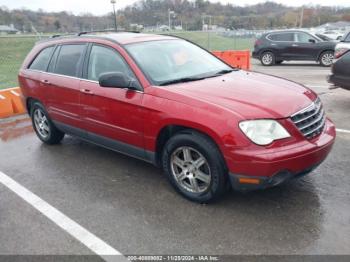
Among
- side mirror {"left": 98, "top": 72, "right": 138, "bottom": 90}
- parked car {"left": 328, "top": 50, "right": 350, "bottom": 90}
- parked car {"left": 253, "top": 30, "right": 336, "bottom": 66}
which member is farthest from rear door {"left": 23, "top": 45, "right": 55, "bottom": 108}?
parked car {"left": 253, "top": 30, "right": 336, "bottom": 66}

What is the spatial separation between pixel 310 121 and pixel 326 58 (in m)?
13.2

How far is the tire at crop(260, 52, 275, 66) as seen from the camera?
1636cm

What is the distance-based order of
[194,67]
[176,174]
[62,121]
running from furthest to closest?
[62,121], [194,67], [176,174]

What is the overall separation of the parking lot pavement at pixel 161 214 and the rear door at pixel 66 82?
2.39ft

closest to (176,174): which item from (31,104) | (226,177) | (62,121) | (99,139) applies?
(226,177)

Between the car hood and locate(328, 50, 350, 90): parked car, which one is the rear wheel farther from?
the car hood

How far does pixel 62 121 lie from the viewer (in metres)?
5.23

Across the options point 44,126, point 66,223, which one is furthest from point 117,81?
point 44,126

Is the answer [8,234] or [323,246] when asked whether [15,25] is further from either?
[323,246]

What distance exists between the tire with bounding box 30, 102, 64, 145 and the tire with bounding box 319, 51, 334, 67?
42.6 feet

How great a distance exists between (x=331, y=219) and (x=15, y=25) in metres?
25.4

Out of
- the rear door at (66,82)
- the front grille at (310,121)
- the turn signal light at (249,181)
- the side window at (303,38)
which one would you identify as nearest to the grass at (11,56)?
the rear door at (66,82)

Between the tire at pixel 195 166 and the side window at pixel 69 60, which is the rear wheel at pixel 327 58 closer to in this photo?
the side window at pixel 69 60

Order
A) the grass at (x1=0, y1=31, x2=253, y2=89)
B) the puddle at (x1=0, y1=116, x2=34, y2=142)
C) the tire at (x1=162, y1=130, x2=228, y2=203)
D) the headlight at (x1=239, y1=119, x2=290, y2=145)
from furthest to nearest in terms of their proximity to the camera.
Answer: the grass at (x1=0, y1=31, x2=253, y2=89), the puddle at (x1=0, y1=116, x2=34, y2=142), the tire at (x1=162, y1=130, x2=228, y2=203), the headlight at (x1=239, y1=119, x2=290, y2=145)
